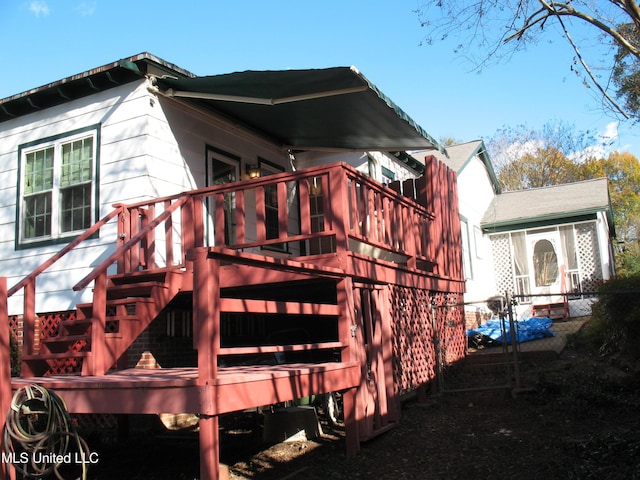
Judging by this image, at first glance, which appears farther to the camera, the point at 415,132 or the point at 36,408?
the point at 415,132

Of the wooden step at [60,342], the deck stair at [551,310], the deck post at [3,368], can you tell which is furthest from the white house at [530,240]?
the deck post at [3,368]

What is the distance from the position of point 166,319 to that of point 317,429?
2.61 metres

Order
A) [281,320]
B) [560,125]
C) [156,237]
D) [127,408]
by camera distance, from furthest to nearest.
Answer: [560,125], [281,320], [156,237], [127,408]

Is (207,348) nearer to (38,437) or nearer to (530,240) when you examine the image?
(38,437)

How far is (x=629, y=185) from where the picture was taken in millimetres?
41219

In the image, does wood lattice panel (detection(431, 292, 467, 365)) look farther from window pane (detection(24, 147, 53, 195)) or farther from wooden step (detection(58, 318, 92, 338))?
window pane (detection(24, 147, 53, 195))

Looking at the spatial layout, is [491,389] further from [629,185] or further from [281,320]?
[629,185]

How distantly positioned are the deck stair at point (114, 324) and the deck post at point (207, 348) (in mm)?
1901

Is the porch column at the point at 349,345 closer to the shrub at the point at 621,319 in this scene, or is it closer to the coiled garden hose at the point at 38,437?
the coiled garden hose at the point at 38,437

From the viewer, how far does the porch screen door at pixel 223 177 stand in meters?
8.75

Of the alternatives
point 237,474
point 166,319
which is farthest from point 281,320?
point 237,474

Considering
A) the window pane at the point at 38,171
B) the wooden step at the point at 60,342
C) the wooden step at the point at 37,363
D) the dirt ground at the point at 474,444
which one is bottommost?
the dirt ground at the point at 474,444

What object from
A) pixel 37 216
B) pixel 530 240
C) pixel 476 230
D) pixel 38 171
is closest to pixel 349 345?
pixel 37 216

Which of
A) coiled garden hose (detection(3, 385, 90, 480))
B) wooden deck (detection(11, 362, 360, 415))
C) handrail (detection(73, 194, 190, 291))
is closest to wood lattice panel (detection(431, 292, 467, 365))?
wooden deck (detection(11, 362, 360, 415))
